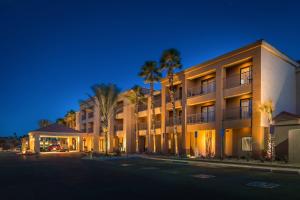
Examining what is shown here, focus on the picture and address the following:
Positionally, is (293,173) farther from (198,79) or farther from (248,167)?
(198,79)

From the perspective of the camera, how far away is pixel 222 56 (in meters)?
31.2

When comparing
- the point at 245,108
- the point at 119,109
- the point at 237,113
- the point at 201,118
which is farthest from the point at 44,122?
the point at 245,108

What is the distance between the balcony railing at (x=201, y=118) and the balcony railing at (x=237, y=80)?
4.43 meters

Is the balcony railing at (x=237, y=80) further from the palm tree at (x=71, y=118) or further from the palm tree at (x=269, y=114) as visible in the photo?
the palm tree at (x=71, y=118)

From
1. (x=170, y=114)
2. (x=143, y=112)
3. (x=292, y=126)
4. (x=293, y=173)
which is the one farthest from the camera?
(x=143, y=112)

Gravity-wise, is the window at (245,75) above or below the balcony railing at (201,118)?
above

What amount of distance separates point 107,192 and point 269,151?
Answer: 59.7 ft

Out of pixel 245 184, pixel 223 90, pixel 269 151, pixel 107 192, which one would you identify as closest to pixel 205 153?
pixel 223 90

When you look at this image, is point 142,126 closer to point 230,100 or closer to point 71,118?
point 230,100

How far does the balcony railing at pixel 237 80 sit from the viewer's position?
30016 millimetres

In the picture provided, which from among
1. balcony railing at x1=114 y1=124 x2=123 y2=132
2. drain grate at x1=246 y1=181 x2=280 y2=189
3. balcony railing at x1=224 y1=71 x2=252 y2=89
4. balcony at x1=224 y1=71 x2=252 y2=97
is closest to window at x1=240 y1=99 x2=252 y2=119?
balcony at x1=224 y1=71 x2=252 y2=97

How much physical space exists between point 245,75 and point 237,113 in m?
4.12

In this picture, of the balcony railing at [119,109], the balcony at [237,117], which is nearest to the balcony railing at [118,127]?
the balcony railing at [119,109]

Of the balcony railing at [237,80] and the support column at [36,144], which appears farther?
the support column at [36,144]
